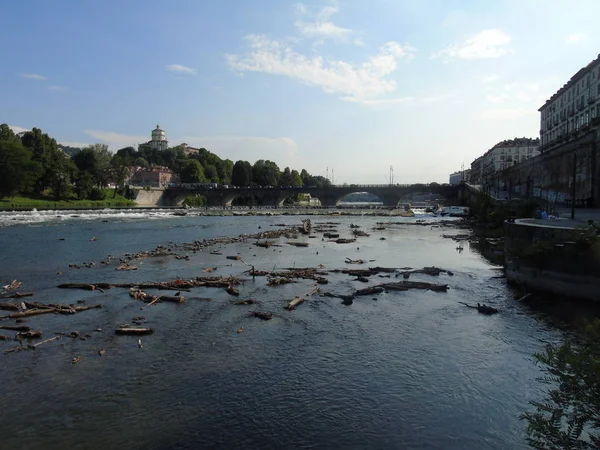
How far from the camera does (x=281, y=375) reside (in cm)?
1408

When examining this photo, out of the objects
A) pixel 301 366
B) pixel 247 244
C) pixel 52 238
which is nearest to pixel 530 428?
pixel 301 366

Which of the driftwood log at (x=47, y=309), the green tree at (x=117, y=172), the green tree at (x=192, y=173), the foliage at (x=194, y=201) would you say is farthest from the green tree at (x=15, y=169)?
the driftwood log at (x=47, y=309)

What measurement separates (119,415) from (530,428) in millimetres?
9524

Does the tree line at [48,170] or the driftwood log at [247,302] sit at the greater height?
the tree line at [48,170]

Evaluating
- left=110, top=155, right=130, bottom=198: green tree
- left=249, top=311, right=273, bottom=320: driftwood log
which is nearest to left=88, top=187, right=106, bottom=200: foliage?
→ left=110, top=155, right=130, bottom=198: green tree

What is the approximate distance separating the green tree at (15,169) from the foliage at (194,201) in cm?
4485

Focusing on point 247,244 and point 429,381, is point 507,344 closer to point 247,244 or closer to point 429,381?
point 429,381

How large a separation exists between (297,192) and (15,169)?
80735mm

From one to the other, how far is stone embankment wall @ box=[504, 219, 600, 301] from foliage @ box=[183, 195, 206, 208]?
131039 mm

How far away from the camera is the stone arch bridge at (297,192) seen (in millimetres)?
144625

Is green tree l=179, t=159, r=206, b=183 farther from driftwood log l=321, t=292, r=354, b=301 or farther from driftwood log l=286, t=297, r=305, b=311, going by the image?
driftwood log l=286, t=297, r=305, b=311

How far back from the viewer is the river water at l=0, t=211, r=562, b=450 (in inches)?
429

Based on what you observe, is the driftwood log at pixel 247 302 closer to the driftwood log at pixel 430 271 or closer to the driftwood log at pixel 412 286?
the driftwood log at pixel 412 286

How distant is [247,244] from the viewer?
49031 millimetres
